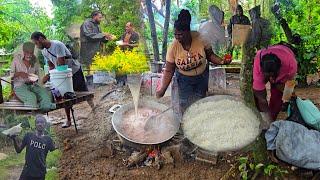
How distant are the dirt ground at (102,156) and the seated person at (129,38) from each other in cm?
45

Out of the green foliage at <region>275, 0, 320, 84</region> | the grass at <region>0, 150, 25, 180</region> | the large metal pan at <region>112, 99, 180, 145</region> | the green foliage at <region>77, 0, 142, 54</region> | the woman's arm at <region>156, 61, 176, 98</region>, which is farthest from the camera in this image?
the green foliage at <region>275, 0, 320, 84</region>

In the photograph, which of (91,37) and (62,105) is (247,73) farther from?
(62,105)

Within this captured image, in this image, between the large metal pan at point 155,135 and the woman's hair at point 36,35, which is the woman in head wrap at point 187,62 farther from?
the woman's hair at point 36,35

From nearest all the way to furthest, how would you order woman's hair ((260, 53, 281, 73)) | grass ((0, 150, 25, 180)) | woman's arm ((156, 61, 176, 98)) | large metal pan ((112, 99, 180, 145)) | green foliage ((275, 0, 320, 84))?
1. woman's hair ((260, 53, 281, 73))
2. grass ((0, 150, 25, 180))
3. large metal pan ((112, 99, 180, 145))
4. woman's arm ((156, 61, 176, 98))
5. green foliage ((275, 0, 320, 84))

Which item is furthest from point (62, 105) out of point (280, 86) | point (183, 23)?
point (280, 86)

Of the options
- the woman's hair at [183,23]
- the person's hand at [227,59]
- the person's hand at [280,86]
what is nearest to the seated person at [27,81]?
the woman's hair at [183,23]

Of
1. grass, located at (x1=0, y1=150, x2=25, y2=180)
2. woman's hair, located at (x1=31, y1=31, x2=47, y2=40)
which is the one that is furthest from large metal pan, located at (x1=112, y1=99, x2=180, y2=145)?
woman's hair, located at (x1=31, y1=31, x2=47, y2=40)

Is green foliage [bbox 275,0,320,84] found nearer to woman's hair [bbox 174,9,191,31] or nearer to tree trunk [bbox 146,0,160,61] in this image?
woman's hair [bbox 174,9,191,31]

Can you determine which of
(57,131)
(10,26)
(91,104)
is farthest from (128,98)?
(10,26)

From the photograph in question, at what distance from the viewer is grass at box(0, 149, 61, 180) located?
10.4 feet

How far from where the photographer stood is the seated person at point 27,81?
3.22 meters

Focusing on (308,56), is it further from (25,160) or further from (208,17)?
(25,160)

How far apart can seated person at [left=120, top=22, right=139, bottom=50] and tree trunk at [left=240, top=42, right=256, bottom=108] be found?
3.58 ft

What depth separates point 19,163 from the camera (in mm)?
3178
